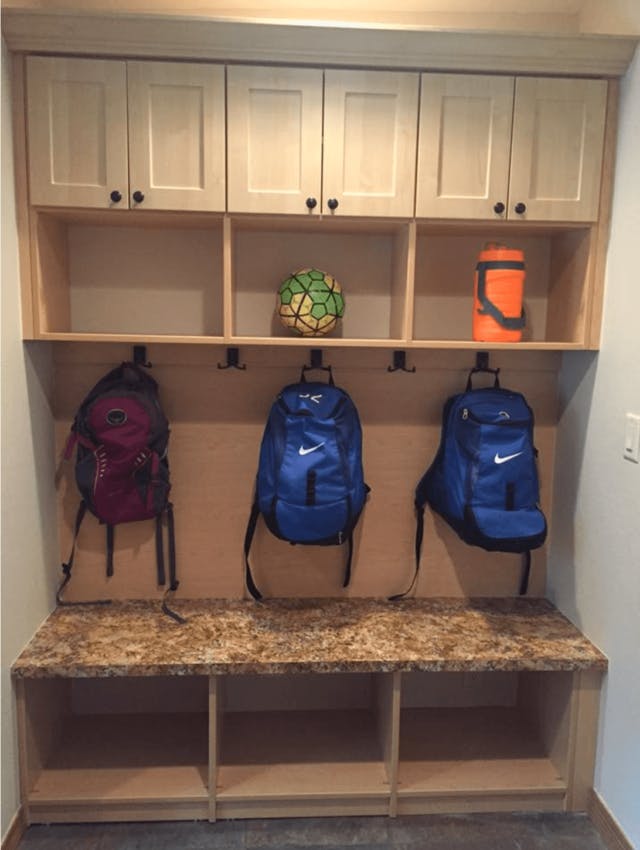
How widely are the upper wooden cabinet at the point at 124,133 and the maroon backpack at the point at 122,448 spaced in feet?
1.92

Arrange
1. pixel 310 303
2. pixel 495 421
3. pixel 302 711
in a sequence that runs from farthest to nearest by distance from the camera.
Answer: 1. pixel 302 711
2. pixel 495 421
3. pixel 310 303

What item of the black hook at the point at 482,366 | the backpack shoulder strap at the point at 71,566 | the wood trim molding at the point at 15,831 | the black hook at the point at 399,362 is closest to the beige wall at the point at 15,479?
the wood trim molding at the point at 15,831

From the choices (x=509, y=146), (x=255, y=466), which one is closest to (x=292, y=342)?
(x=255, y=466)

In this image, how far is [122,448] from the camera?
2.10 metres

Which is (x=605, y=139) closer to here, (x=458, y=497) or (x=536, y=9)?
(x=536, y=9)

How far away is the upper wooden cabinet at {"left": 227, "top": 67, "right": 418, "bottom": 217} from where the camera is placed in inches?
74.4

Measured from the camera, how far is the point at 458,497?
2.12 meters

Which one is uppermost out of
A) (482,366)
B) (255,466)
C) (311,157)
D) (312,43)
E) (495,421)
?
(312,43)

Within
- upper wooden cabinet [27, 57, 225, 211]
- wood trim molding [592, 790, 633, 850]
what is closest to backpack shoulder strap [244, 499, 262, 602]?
upper wooden cabinet [27, 57, 225, 211]

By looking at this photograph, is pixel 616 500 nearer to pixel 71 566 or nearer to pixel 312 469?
pixel 312 469

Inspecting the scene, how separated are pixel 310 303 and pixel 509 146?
29.8 inches

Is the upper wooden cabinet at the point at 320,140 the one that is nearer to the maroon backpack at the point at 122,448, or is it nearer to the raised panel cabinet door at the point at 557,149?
the raised panel cabinet door at the point at 557,149

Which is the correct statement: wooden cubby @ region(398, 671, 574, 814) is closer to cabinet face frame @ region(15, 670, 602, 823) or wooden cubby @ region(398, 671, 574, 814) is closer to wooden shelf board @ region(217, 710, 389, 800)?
cabinet face frame @ region(15, 670, 602, 823)

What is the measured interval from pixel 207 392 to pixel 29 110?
0.99 metres
